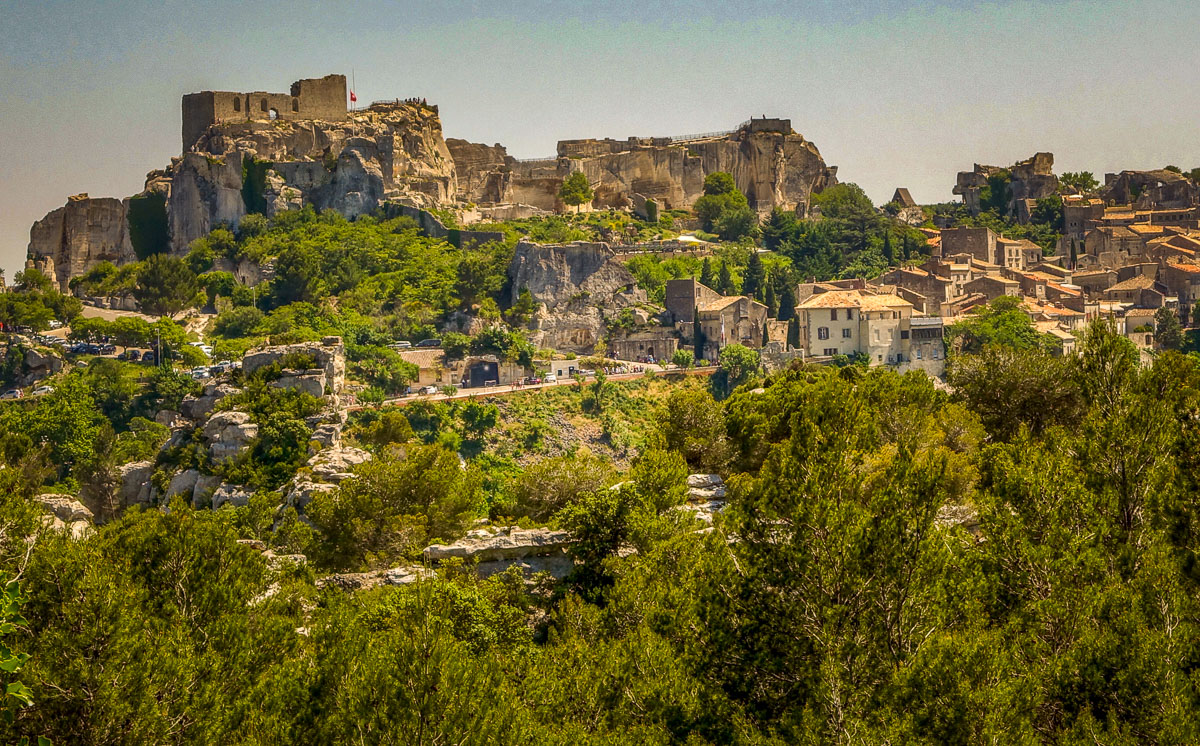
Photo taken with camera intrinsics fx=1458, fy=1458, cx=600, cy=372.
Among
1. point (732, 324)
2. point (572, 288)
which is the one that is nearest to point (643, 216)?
point (572, 288)

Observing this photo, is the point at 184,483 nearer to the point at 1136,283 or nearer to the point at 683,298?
the point at 683,298

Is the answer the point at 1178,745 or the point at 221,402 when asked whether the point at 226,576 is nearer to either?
the point at 1178,745

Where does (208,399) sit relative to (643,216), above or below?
below

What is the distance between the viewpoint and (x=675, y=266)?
70.4 m

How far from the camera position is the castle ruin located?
78.9 m

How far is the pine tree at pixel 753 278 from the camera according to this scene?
6981cm

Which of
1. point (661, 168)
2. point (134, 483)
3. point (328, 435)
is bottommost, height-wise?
point (134, 483)

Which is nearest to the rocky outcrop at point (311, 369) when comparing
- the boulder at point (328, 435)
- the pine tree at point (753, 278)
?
the boulder at point (328, 435)

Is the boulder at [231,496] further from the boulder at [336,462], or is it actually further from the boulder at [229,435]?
the boulder at [336,462]

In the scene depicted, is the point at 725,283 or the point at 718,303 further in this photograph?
the point at 725,283

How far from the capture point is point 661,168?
8712 cm

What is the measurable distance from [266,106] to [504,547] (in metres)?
62.6

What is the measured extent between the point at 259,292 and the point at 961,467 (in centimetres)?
4832

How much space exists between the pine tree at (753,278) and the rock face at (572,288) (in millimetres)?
6419
